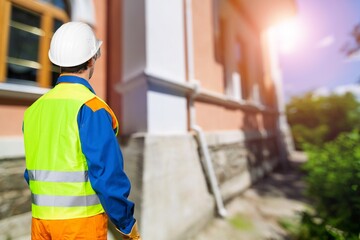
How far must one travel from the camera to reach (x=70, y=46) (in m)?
1.09

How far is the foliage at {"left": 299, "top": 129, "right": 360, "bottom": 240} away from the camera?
92.0 inches

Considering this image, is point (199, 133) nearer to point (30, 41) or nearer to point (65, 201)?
point (65, 201)

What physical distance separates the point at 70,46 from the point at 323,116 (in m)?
14.5

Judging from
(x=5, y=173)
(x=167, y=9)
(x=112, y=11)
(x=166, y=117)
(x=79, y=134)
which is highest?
(x=112, y=11)

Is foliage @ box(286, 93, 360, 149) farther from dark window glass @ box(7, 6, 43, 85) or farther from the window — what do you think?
dark window glass @ box(7, 6, 43, 85)

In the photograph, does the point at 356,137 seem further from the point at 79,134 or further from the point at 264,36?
the point at 264,36

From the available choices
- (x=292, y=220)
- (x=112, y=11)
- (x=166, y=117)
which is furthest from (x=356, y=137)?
(x=112, y=11)

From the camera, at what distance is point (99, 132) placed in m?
0.99

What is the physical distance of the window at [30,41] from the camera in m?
2.40

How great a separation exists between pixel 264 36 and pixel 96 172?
883cm

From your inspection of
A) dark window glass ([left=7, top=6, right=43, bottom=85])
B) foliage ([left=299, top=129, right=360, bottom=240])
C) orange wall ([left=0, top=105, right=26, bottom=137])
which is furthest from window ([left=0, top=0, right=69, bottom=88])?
foliage ([left=299, top=129, right=360, bottom=240])

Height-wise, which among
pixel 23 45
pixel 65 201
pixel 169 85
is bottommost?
pixel 65 201

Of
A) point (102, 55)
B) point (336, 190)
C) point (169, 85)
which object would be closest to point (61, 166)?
point (169, 85)

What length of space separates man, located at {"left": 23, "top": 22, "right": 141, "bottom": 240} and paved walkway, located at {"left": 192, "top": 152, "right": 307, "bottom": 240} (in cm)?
213
